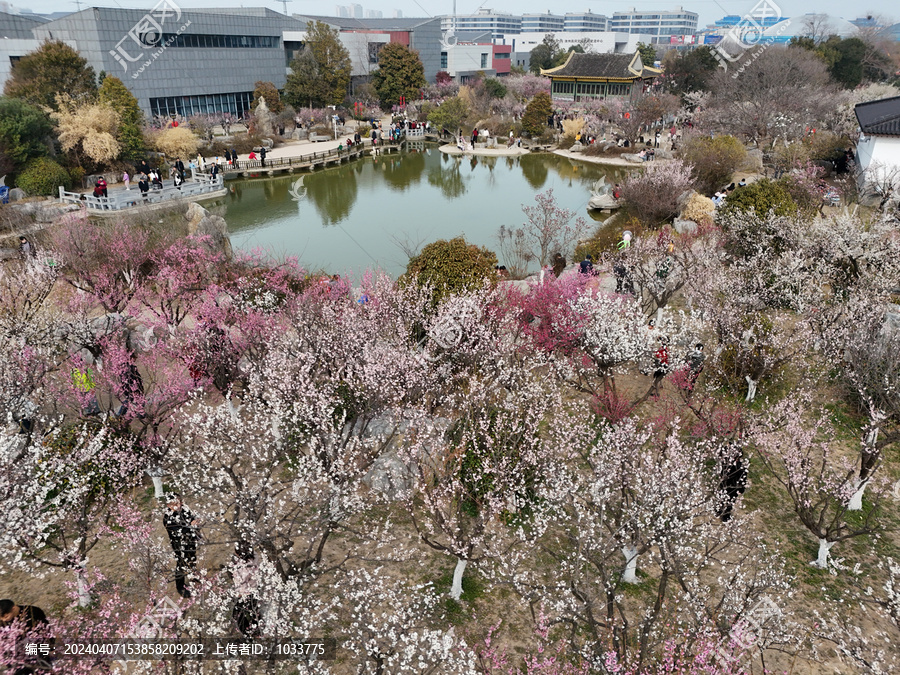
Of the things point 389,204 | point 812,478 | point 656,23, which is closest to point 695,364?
point 812,478

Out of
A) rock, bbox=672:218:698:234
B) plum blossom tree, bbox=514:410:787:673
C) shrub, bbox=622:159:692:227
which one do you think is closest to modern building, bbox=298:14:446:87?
shrub, bbox=622:159:692:227

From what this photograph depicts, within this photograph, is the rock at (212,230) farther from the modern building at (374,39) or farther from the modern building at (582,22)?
the modern building at (582,22)

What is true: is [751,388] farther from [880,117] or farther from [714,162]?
[880,117]

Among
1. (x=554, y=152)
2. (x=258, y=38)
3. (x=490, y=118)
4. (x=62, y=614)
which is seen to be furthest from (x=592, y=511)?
(x=258, y=38)

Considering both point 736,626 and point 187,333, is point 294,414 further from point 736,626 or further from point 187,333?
point 736,626

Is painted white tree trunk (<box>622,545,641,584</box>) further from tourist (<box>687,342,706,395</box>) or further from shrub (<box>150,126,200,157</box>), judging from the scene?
shrub (<box>150,126,200,157</box>)
